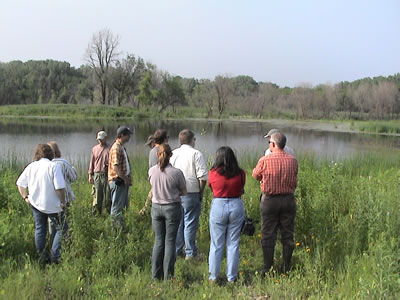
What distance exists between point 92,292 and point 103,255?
0.52 metres

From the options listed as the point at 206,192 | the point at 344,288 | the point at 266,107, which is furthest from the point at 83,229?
the point at 266,107

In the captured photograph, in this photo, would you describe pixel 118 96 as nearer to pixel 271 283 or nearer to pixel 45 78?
pixel 45 78

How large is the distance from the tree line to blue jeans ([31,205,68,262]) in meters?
50.6

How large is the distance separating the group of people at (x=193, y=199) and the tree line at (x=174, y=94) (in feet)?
166

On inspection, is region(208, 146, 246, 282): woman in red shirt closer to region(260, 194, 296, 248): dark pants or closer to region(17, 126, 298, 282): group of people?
region(17, 126, 298, 282): group of people

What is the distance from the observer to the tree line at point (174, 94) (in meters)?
56.9

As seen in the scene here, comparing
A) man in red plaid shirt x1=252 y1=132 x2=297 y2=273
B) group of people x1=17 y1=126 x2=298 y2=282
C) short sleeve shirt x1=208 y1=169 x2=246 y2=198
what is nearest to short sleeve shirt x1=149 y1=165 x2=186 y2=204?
group of people x1=17 y1=126 x2=298 y2=282

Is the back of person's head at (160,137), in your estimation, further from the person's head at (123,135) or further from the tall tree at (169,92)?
the tall tree at (169,92)

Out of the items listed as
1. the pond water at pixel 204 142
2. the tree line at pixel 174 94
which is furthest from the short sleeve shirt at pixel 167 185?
the tree line at pixel 174 94

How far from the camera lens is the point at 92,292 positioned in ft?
12.6

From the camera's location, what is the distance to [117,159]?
530cm

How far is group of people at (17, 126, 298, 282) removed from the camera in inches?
162

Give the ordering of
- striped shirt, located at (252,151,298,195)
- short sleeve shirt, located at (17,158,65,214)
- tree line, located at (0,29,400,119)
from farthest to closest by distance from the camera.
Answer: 1. tree line, located at (0,29,400,119)
2. short sleeve shirt, located at (17,158,65,214)
3. striped shirt, located at (252,151,298,195)

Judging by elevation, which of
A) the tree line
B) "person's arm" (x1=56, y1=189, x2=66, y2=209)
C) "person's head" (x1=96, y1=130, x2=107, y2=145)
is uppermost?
the tree line
